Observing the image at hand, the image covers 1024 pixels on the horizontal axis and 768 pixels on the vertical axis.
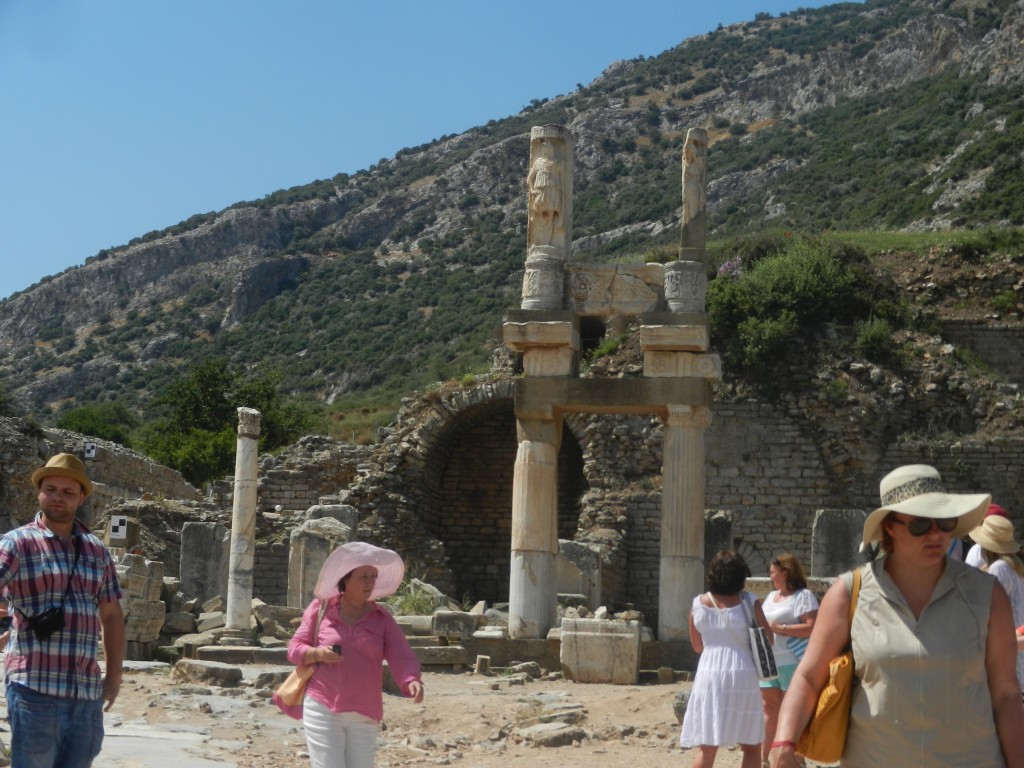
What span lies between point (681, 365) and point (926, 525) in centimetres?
1172

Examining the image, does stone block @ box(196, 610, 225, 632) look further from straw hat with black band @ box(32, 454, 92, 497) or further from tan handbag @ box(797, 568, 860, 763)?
tan handbag @ box(797, 568, 860, 763)

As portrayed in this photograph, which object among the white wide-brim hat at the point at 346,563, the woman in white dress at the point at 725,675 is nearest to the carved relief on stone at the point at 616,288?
the woman in white dress at the point at 725,675

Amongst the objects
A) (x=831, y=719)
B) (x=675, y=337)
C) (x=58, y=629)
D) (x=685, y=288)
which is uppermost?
(x=685, y=288)

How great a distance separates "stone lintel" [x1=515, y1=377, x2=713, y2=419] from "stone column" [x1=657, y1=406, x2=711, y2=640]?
0.50 ft

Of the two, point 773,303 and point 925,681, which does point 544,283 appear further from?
point 773,303

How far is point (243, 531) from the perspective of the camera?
18.3 m

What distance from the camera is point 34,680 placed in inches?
234

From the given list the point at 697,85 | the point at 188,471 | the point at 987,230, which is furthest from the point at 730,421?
the point at 697,85

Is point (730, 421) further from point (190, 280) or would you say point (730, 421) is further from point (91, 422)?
point (190, 280)

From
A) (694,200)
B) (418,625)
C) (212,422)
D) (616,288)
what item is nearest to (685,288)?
(616,288)

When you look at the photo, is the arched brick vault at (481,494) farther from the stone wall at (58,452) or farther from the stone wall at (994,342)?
the stone wall at (994,342)

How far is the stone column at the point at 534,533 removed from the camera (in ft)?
52.9

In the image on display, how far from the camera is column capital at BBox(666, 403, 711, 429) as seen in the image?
16.3 metres

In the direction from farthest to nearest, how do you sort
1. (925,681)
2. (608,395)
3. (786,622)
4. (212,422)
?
(212,422) < (608,395) < (786,622) < (925,681)
